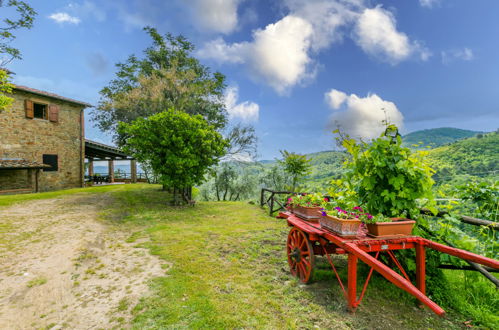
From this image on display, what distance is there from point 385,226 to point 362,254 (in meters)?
0.72

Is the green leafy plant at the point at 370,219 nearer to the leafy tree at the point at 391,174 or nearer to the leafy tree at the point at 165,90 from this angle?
the leafy tree at the point at 391,174

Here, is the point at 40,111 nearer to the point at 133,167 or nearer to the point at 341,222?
the point at 133,167

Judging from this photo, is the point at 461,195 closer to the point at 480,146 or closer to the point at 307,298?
the point at 307,298

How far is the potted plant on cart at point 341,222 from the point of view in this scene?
291cm

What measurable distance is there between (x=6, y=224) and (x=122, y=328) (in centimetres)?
767

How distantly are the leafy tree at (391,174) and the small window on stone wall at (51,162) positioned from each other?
64.0 ft

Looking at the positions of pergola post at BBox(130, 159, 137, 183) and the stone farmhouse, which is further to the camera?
pergola post at BBox(130, 159, 137, 183)

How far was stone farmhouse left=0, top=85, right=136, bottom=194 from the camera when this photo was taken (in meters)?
14.2

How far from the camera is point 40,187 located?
50.8ft

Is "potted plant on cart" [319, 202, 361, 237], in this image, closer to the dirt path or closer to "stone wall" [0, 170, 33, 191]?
the dirt path

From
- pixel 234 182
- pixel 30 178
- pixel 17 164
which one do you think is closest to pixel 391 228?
pixel 17 164

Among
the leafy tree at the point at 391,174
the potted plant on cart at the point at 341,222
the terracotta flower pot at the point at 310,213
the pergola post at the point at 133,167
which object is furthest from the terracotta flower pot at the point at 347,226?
the pergola post at the point at 133,167

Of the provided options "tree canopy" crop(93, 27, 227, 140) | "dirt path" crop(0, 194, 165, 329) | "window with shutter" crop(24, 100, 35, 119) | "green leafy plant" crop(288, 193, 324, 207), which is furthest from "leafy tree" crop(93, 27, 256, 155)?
"green leafy plant" crop(288, 193, 324, 207)

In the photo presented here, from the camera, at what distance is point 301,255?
3830 millimetres
